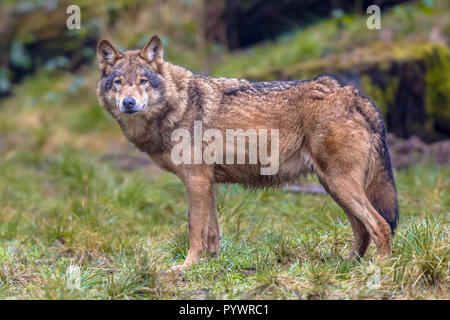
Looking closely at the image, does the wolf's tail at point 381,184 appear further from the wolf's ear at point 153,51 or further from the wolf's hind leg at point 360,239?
the wolf's ear at point 153,51

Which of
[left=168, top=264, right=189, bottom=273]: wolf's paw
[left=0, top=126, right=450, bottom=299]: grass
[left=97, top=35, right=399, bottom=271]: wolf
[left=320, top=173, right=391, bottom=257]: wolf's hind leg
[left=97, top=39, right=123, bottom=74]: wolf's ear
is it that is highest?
[left=97, top=39, right=123, bottom=74]: wolf's ear

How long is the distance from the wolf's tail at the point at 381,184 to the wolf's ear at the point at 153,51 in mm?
2304

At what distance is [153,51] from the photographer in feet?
17.8

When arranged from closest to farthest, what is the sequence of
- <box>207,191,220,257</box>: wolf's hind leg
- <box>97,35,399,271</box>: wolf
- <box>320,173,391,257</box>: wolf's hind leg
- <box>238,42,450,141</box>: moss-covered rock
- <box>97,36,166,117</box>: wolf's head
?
<box>320,173,391,257</box>: wolf's hind leg
<box>97,35,399,271</box>: wolf
<box>97,36,166,117</box>: wolf's head
<box>207,191,220,257</box>: wolf's hind leg
<box>238,42,450,141</box>: moss-covered rock

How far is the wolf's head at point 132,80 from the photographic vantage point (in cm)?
509

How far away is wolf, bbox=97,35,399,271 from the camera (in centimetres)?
481

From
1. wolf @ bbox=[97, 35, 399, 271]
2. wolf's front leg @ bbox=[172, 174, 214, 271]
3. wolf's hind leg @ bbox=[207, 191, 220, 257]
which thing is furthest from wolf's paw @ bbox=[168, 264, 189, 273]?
wolf's hind leg @ bbox=[207, 191, 220, 257]

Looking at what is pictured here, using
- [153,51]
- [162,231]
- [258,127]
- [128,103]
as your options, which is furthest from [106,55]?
[162,231]

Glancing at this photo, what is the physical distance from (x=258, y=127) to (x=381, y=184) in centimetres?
128

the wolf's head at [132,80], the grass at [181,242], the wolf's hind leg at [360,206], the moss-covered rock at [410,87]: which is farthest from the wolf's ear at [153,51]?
the moss-covered rock at [410,87]

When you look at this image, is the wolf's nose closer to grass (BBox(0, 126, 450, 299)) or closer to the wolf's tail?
grass (BBox(0, 126, 450, 299))

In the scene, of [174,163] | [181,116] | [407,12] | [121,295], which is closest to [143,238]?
[174,163]

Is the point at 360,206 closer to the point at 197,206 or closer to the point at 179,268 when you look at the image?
the point at 197,206
